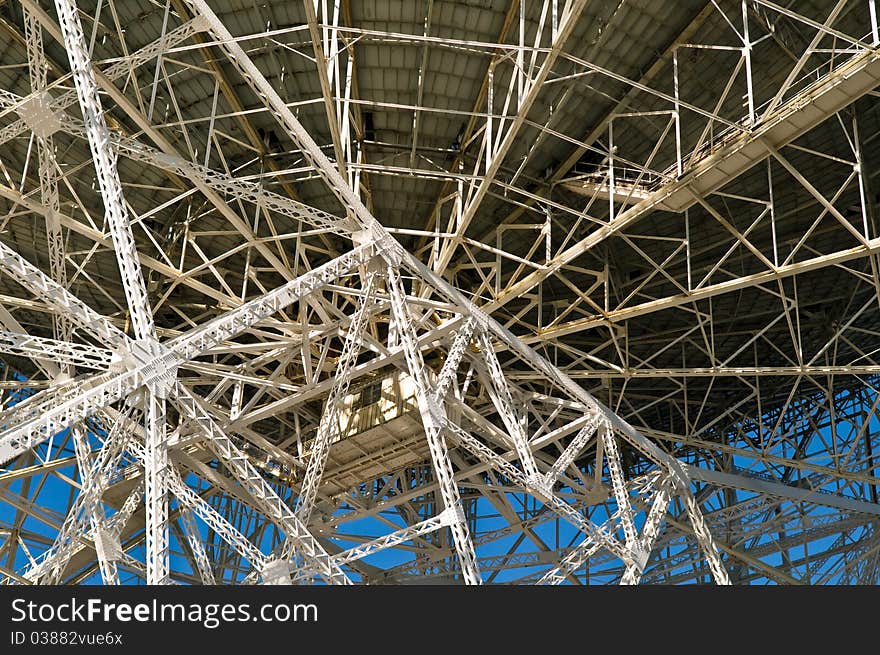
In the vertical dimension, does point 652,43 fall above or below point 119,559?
above

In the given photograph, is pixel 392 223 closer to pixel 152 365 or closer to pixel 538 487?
pixel 538 487

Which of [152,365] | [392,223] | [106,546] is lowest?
[106,546]

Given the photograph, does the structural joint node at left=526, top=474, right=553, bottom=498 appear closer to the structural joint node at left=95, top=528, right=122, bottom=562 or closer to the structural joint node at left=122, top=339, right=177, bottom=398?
the structural joint node at left=95, top=528, right=122, bottom=562

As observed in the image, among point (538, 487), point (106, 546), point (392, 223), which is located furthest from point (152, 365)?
point (392, 223)

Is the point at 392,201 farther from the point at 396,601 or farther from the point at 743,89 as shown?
the point at 396,601

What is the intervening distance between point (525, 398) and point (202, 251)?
26.9 ft

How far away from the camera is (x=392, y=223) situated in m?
25.9

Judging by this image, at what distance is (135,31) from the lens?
870 inches

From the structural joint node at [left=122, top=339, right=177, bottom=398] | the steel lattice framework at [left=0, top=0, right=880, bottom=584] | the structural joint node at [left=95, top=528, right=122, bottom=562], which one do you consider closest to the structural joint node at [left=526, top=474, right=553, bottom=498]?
the steel lattice framework at [left=0, top=0, right=880, bottom=584]

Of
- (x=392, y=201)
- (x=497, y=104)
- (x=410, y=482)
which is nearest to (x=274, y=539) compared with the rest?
(x=410, y=482)

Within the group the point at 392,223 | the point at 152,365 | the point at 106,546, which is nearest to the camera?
the point at 152,365

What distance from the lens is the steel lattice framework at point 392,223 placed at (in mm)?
19016

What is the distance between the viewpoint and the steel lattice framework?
1902 cm

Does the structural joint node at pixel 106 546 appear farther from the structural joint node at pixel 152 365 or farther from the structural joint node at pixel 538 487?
the structural joint node at pixel 538 487
